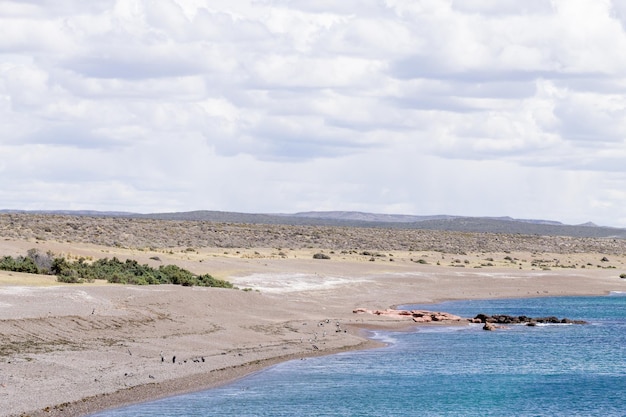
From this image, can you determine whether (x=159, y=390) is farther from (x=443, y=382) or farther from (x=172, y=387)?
(x=443, y=382)

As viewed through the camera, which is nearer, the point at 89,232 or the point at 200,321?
the point at 200,321

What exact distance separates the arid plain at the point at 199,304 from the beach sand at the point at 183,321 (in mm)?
93

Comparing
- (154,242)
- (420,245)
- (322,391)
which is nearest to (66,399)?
(322,391)

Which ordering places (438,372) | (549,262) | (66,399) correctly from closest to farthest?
(66,399) < (438,372) < (549,262)

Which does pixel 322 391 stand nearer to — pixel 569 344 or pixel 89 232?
pixel 569 344

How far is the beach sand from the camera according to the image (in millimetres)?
31781

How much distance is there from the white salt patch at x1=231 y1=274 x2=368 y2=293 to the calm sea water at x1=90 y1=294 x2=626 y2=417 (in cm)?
1713

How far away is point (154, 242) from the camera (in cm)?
10688

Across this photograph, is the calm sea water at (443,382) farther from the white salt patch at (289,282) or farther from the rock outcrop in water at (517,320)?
the white salt patch at (289,282)

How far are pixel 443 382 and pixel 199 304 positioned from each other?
17688 mm

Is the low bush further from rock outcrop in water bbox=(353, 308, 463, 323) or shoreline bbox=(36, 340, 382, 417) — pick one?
shoreline bbox=(36, 340, 382, 417)

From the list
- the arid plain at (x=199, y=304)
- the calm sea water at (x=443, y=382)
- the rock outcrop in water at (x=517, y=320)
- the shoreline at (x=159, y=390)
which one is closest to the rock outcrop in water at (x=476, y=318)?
the rock outcrop in water at (x=517, y=320)

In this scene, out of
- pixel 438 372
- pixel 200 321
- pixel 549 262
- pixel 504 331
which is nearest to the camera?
pixel 438 372

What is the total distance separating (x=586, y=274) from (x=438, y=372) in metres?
65.6
